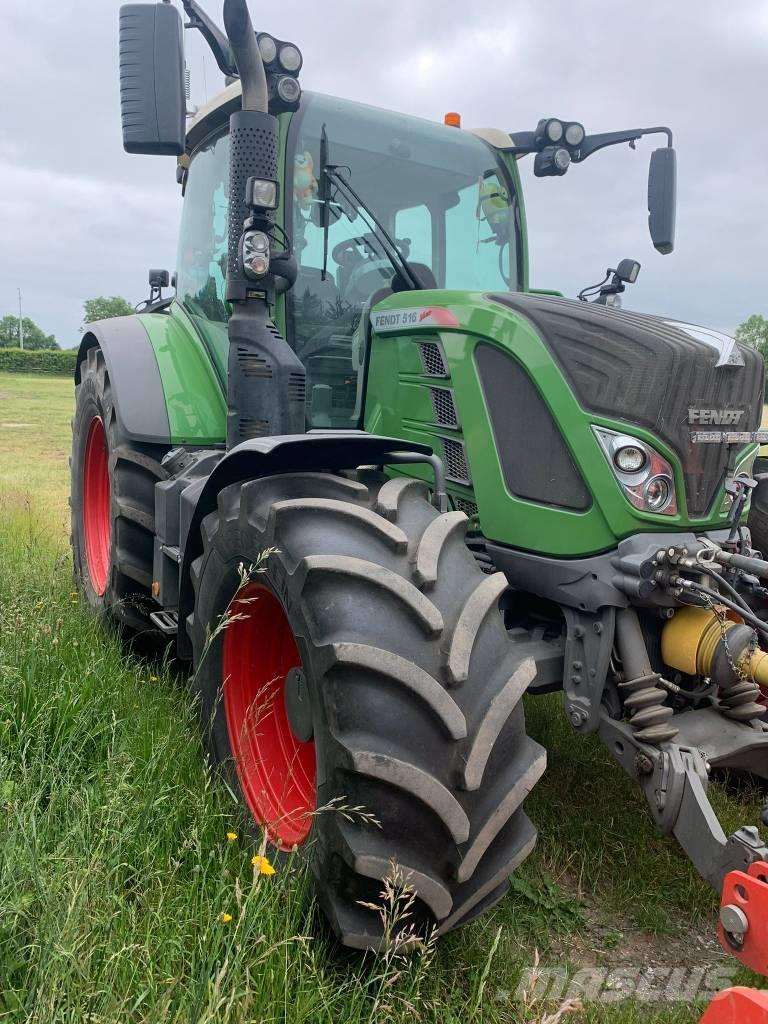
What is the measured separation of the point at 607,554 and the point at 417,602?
741mm

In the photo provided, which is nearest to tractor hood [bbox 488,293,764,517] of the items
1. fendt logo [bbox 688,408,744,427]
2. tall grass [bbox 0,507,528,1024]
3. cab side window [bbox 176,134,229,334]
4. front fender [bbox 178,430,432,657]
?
fendt logo [bbox 688,408,744,427]

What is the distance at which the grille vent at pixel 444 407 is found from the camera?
A: 2895 millimetres

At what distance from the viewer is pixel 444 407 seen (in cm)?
294

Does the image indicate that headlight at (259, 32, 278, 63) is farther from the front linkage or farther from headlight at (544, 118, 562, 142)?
the front linkage

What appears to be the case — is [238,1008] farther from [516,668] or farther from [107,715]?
[107,715]

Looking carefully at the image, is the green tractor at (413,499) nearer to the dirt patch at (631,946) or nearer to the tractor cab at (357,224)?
the tractor cab at (357,224)

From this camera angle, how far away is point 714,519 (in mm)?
2553

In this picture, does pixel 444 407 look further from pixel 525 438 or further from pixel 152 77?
pixel 152 77

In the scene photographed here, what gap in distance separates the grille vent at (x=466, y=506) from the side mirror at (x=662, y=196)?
1.68m

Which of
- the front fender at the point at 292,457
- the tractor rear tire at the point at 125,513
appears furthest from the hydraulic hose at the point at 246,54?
the tractor rear tire at the point at 125,513

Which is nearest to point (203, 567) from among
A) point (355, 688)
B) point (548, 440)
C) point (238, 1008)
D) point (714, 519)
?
point (355, 688)

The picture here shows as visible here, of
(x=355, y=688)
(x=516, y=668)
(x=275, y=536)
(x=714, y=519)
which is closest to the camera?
(x=355, y=688)

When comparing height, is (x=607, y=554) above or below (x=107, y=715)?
above

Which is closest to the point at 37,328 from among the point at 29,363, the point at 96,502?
the point at 29,363
